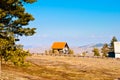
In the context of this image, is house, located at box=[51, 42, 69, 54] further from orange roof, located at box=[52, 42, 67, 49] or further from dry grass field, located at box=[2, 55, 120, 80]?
dry grass field, located at box=[2, 55, 120, 80]

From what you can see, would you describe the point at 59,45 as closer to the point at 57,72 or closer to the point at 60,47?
the point at 60,47

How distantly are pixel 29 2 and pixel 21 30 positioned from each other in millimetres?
3514

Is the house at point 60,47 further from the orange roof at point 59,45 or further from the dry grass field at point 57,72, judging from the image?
the dry grass field at point 57,72

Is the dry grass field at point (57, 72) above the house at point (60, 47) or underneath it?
underneath

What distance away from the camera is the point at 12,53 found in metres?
27.3

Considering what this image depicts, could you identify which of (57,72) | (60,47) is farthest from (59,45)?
(57,72)

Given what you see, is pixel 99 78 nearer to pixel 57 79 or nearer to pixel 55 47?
pixel 57 79

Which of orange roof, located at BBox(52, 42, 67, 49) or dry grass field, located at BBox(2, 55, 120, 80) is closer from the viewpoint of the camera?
dry grass field, located at BBox(2, 55, 120, 80)

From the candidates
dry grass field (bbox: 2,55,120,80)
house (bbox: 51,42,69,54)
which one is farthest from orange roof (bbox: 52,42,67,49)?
dry grass field (bbox: 2,55,120,80)

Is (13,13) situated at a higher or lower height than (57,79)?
higher

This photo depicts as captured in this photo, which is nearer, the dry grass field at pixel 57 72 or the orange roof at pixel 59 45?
the dry grass field at pixel 57 72

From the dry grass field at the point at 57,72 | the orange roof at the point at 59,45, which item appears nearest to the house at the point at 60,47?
the orange roof at the point at 59,45

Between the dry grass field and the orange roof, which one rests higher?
the orange roof

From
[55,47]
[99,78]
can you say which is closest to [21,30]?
[99,78]
